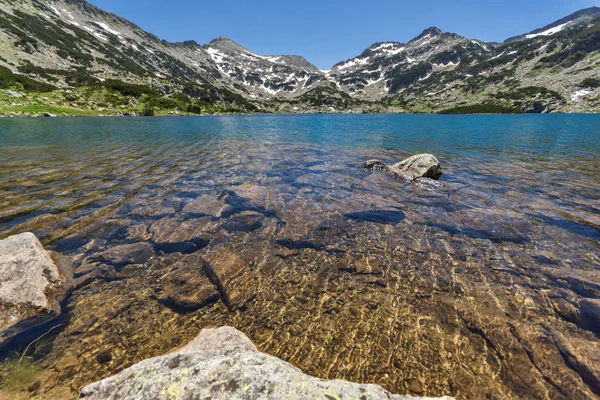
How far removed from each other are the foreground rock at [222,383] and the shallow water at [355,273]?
91.0 inches

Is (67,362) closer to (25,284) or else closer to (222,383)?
(25,284)

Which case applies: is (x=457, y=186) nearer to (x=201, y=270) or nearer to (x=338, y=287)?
(x=338, y=287)

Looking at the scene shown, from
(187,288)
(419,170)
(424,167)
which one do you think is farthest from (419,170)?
(187,288)

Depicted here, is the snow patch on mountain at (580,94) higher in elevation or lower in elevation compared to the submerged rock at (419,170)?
higher

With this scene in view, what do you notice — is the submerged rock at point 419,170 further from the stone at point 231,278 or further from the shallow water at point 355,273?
the stone at point 231,278

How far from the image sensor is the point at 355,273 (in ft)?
25.7

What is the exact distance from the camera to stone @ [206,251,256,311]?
273 inches

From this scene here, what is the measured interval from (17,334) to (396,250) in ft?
33.2

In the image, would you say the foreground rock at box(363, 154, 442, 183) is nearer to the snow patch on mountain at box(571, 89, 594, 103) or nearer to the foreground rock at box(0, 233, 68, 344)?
the foreground rock at box(0, 233, 68, 344)

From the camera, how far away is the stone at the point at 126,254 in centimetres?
816

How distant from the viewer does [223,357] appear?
343cm

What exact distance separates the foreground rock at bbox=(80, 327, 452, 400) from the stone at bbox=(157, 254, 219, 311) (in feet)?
11.4

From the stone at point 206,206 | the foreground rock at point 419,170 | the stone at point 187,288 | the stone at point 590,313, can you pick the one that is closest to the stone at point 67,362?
the stone at point 187,288

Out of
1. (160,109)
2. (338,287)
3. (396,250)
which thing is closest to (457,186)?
(396,250)
